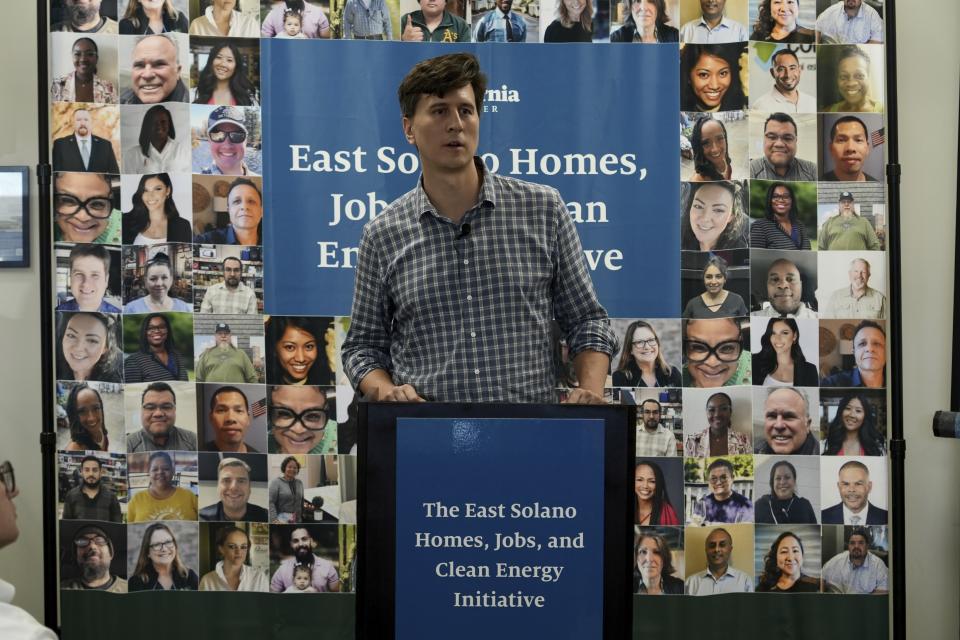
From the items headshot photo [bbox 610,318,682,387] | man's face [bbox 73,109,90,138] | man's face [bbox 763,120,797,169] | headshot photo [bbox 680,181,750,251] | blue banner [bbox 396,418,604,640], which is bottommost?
blue banner [bbox 396,418,604,640]

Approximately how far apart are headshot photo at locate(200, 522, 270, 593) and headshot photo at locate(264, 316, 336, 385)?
502mm

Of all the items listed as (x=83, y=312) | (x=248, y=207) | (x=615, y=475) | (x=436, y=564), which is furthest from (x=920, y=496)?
(x=83, y=312)

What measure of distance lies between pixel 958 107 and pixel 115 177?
279 centimetres

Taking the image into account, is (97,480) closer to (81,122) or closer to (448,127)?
(81,122)

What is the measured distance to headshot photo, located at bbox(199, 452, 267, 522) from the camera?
3.07 meters

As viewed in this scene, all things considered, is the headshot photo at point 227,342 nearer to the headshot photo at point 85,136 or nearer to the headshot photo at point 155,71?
the headshot photo at point 85,136

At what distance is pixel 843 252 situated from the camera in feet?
10.0

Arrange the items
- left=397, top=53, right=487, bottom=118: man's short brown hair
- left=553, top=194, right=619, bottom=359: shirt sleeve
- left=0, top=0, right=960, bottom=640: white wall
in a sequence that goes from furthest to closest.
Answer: left=0, top=0, right=960, bottom=640: white wall → left=553, top=194, right=619, bottom=359: shirt sleeve → left=397, top=53, right=487, bottom=118: man's short brown hair

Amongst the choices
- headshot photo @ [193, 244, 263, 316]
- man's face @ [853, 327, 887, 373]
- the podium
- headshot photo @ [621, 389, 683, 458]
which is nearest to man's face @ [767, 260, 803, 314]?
man's face @ [853, 327, 887, 373]

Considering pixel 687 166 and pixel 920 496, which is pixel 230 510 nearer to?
pixel 687 166

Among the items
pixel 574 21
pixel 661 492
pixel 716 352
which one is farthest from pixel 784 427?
pixel 574 21

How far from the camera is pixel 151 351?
3053mm

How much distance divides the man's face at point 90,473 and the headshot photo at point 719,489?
1914mm

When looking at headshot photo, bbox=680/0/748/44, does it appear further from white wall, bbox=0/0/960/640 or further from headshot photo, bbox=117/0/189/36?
headshot photo, bbox=117/0/189/36
